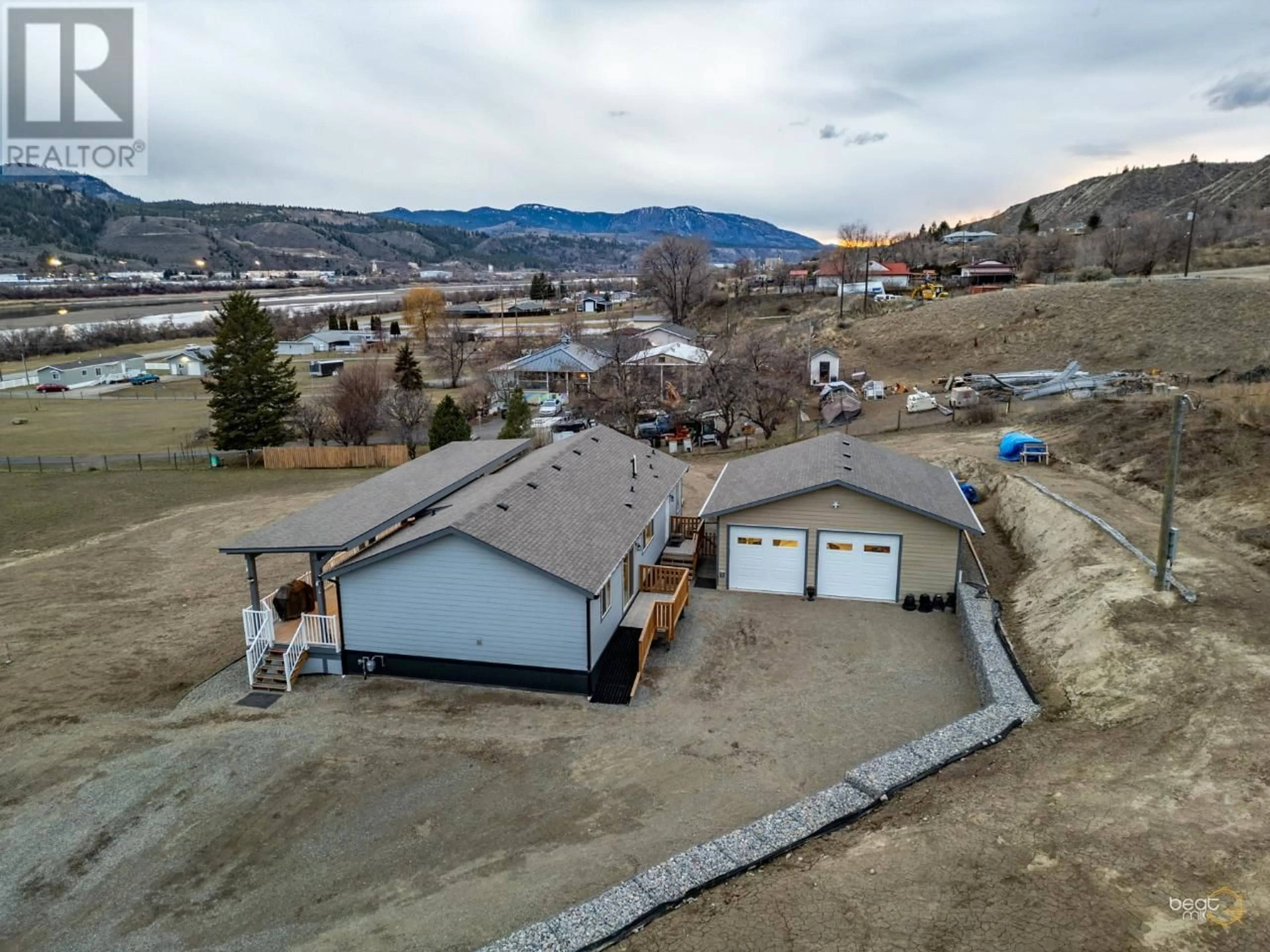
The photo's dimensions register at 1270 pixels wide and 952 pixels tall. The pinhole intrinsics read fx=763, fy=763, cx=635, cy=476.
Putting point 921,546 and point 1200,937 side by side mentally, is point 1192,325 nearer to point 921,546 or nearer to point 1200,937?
point 921,546

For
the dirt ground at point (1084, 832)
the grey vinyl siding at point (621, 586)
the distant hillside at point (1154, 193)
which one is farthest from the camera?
the distant hillside at point (1154, 193)

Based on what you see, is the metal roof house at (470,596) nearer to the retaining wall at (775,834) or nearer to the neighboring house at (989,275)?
the retaining wall at (775,834)

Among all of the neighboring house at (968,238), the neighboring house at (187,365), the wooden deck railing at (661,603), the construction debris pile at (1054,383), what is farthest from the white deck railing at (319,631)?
the neighboring house at (968,238)

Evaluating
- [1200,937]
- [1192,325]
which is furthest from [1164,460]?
[1192,325]

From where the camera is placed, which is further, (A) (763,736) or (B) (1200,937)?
(A) (763,736)

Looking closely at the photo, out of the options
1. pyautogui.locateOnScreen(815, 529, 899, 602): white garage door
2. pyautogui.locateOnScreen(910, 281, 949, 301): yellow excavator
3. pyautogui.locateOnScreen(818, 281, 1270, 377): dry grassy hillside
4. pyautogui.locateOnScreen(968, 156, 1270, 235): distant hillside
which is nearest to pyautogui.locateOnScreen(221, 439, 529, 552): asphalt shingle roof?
pyautogui.locateOnScreen(815, 529, 899, 602): white garage door
